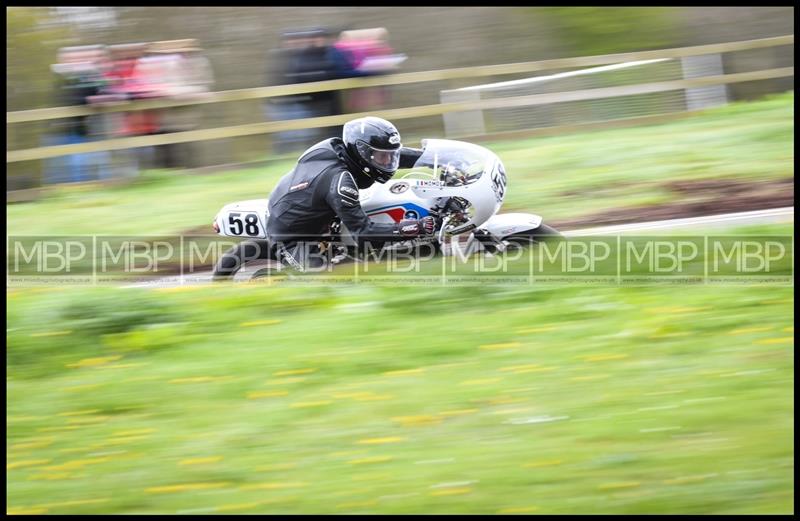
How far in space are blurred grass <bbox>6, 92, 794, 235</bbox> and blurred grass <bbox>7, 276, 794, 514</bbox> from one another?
→ 385 centimetres

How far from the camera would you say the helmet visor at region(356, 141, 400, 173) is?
7.80 m

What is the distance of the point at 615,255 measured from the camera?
778 cm

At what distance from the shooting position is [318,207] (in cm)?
797

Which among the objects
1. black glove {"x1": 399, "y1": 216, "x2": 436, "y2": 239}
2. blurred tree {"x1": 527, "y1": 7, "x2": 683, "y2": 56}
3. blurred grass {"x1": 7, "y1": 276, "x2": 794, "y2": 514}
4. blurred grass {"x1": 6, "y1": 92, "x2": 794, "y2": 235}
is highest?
blurred tree {"x1": 527, "y1": 7, "x2": 683, "y2": 56}

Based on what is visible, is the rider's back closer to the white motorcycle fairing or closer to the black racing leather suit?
the black racing leather suit

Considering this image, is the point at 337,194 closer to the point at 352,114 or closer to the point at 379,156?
the point at 379,156

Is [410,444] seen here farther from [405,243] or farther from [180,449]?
[405,243]

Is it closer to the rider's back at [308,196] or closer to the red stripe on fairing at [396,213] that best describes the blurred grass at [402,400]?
the rider's back at [308,196]

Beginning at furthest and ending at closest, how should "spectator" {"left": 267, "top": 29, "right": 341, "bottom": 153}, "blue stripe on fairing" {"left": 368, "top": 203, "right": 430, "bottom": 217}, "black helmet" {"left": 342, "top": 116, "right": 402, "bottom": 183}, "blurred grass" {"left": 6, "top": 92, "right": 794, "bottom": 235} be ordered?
"spectator" {"left": 267, "top": 29, "right": 341, "bottom": 153} → "blurred grass" {"left": 6, "top": 92, "right": 794, "bottom": 235} → "blue stripe on fairing" {"left": 368, "top": 203, "right": 430, "bottom": 217} → "black helmet" {"left": 342, "top": 116, "right": 402, "bottom": 183}

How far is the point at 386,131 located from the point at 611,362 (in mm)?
2817

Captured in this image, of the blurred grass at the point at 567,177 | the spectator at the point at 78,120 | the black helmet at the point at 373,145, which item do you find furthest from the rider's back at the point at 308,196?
the spectator at the point at 78,120

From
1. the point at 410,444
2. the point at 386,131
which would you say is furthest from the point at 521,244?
A: the point at 410,444

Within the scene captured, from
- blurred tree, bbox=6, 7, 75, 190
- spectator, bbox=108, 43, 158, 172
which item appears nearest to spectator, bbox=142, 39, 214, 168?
spectator, bbox=108, 43, 158, 172

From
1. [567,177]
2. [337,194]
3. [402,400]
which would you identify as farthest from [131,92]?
[402,400]
